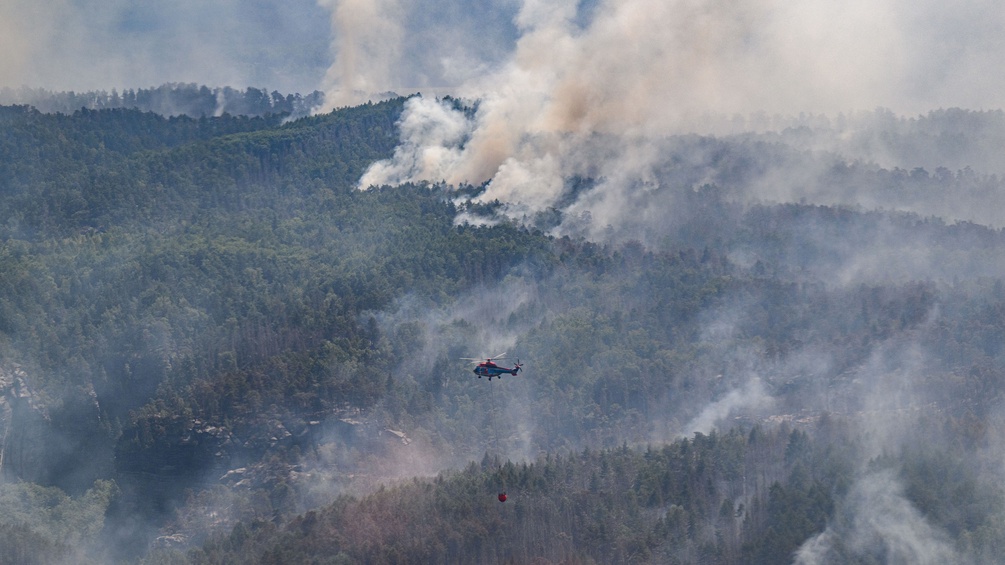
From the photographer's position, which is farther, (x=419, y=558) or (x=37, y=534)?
(x=37, y=534)

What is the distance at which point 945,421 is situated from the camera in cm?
19650

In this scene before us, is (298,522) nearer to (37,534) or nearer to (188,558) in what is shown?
(188,558)

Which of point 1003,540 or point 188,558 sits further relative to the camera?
point 188,558

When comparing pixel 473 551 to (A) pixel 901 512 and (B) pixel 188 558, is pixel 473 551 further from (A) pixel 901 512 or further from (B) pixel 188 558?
(A) pixel 901 512

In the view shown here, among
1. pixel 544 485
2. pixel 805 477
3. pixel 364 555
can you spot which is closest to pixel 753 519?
pixel 805 477

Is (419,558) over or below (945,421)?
below

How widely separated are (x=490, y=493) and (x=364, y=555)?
18.1 meters

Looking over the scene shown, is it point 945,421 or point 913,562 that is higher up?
point 945,421

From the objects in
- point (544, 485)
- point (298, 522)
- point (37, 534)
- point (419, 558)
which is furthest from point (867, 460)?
point (37, 534)

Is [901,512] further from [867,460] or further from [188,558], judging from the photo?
[188,558]

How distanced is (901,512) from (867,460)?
8935 mm

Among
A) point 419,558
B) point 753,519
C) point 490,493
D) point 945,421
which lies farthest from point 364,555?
point 945,421

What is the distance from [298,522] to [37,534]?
30.0 meters

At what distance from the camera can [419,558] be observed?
180m
